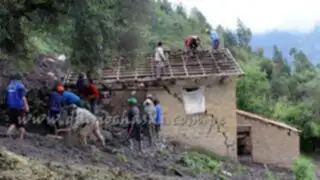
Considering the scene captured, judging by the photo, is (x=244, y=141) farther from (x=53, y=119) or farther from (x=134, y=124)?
(x=53, y=119)

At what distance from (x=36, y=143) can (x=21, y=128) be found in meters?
0.49

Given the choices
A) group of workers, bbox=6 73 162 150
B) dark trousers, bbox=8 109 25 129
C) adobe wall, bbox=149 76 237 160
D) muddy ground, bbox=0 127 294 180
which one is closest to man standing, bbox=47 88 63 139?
group of workers, bbox=6 73 162 150

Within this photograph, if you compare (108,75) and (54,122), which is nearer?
(54,122)

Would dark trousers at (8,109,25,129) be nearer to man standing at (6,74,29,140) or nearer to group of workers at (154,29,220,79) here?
man standing at (6,74,29,140)

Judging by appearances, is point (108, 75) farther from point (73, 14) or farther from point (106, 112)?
point (73, 14)

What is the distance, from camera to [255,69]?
34000 mm

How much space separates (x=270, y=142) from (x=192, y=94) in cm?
419

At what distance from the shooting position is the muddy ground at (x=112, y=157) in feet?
34.7

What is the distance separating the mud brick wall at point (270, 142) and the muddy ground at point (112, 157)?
13.8ft

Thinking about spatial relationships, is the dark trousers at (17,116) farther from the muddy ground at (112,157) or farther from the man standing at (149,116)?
the man standing at (149,116)

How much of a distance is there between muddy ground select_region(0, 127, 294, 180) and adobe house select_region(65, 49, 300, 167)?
278cm

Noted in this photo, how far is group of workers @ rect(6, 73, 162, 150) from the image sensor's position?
11.7 metres

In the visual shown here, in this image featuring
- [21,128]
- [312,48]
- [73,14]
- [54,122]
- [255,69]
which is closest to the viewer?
[73,14]

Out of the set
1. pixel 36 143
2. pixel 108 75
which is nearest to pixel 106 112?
pixel 108 75
